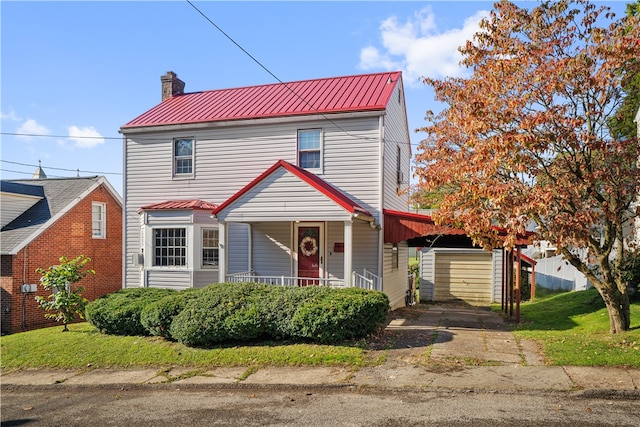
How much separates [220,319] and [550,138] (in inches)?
317

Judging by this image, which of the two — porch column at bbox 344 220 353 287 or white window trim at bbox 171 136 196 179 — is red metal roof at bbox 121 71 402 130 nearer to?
white window trim at bbox 171 136 196 179

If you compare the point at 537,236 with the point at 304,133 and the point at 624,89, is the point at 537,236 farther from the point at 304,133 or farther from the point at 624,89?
the point at 304,133

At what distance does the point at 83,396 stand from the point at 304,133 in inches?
395

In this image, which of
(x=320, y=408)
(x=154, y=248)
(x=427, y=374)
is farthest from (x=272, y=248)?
(x=320, y=408)

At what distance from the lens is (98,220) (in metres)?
23.0

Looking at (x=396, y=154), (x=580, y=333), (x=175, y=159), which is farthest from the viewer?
(x=175, y=159)

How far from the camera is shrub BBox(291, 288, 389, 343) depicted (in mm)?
10633

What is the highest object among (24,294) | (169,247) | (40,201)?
(40,201)

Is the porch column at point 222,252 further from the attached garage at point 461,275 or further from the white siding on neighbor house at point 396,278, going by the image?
the attached garage at point 461,275

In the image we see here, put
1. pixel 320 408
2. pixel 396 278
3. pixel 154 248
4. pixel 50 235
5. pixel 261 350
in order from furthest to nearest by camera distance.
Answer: pixel 50 235, pixel 396 278, pixel 154 248, pixel 261 350, pixel 320 408

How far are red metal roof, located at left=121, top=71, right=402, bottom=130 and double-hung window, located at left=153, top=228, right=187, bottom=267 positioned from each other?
3.90m

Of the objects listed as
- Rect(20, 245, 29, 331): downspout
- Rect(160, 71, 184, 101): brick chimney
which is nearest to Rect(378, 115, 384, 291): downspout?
Rect(160, 71, 184, 101): brick chimney

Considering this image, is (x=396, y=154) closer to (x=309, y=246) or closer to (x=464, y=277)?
(x=309, y=246)

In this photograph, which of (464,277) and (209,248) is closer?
(209,248)
